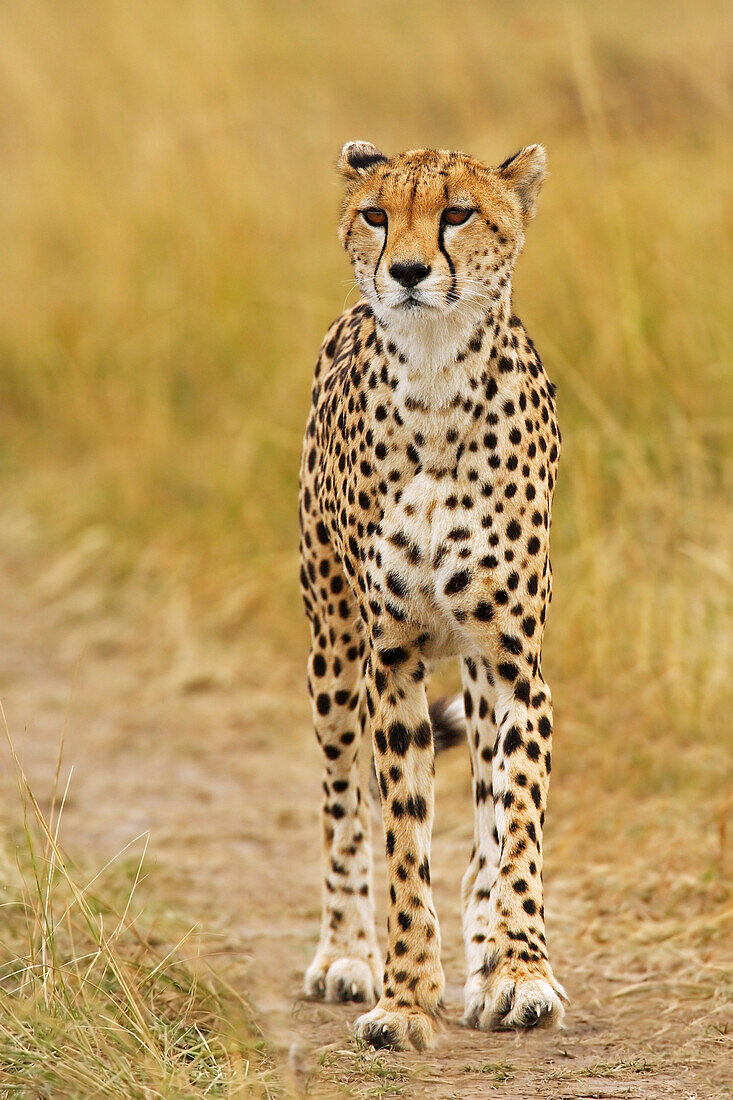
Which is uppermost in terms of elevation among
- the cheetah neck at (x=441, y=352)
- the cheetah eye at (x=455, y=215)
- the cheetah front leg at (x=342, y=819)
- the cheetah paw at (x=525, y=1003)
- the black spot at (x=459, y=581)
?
the cheetah eye at (x=455, y=215)

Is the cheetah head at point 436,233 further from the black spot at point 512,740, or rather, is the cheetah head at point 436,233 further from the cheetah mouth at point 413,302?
the black spot at point 512,740

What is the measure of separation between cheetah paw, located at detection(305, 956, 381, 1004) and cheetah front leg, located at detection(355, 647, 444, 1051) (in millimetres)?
352

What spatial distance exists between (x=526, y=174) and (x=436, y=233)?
0.31 m

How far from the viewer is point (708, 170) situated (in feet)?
21.5

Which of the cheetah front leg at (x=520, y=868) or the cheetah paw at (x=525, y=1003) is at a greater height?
the cheetah front leg at (x=520, y=868)

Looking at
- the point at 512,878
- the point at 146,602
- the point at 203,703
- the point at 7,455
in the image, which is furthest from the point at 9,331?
the point at 512,878

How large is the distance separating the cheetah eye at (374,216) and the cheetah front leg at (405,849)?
0.73 m

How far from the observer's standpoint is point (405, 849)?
9.95 feet

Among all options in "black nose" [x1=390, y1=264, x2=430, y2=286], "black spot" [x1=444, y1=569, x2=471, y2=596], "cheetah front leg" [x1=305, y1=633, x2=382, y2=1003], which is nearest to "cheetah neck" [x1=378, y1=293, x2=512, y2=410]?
"black nose" [x1=390, y1=264, x2=430, y2=286]

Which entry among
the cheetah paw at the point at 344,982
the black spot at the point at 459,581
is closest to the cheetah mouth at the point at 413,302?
the black spot at the point at 459,581

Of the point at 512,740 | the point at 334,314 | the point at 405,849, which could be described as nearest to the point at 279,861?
the point at 405,849

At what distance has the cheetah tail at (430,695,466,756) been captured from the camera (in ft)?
11.5

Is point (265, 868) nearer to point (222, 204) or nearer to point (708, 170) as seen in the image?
point (708, 170)

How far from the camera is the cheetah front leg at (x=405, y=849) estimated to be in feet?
9.71
